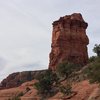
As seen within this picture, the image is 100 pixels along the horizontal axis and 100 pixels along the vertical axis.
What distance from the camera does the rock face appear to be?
102000 mm

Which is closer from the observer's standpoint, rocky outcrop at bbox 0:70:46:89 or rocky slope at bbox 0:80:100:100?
rocky slope at bbox 0:80:100:100

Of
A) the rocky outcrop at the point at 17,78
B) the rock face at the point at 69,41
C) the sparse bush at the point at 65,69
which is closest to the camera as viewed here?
the sparse bush at the point at 65,69

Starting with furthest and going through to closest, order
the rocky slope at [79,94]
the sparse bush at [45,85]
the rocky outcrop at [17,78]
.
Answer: the rocky outcrop at [17,78] → the sparse bush at [45,85] → the rocky slope at [79,94]

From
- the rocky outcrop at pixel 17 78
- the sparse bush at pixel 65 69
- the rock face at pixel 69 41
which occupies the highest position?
the rock face at pixel 69 41

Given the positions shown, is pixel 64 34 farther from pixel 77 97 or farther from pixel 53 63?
pixel 77 97

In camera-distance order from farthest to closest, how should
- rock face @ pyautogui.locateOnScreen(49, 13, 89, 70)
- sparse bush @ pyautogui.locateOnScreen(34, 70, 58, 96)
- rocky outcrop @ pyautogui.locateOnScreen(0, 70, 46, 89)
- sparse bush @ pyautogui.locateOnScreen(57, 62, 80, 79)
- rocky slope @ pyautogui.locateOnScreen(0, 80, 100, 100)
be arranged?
rocky outcrop @ pyautogui.locateOnScreen(0, 70, 46, 89) < rock face @ pyautogui.locateOnScreen(49, 13, 89, 70) < sparse bush @ pyautogui.locateOnScreen(57, 62, 80, 79) < sparse bush @ pyautogui.locateOnScreen(34, 70, 58, 96) < rocky slope @ pyautogui.locateOnScreen(0, 80, 100, 100)

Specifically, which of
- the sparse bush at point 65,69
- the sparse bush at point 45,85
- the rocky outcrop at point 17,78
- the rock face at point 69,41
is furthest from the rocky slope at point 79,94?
the rocky outcrop at point 17,78

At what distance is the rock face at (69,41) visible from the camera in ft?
335

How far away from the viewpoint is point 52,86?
80062 millimetres

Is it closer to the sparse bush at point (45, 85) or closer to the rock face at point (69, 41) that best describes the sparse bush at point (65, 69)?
the sparse bush at point (45, 85)

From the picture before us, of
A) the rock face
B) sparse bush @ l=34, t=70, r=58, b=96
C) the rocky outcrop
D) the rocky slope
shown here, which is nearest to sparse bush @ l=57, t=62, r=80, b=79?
sparse bush @ l=34, t=70, r=58, b=96

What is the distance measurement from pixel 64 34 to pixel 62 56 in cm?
610

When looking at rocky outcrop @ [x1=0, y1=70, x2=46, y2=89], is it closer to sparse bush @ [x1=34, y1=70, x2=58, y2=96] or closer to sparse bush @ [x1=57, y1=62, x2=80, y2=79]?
sparse bush @ [x1=57, y1=62, x2=80, y2=79]

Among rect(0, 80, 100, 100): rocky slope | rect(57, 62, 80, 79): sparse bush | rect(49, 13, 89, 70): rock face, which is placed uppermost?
rect(49, 13, 89, 70): rock face
